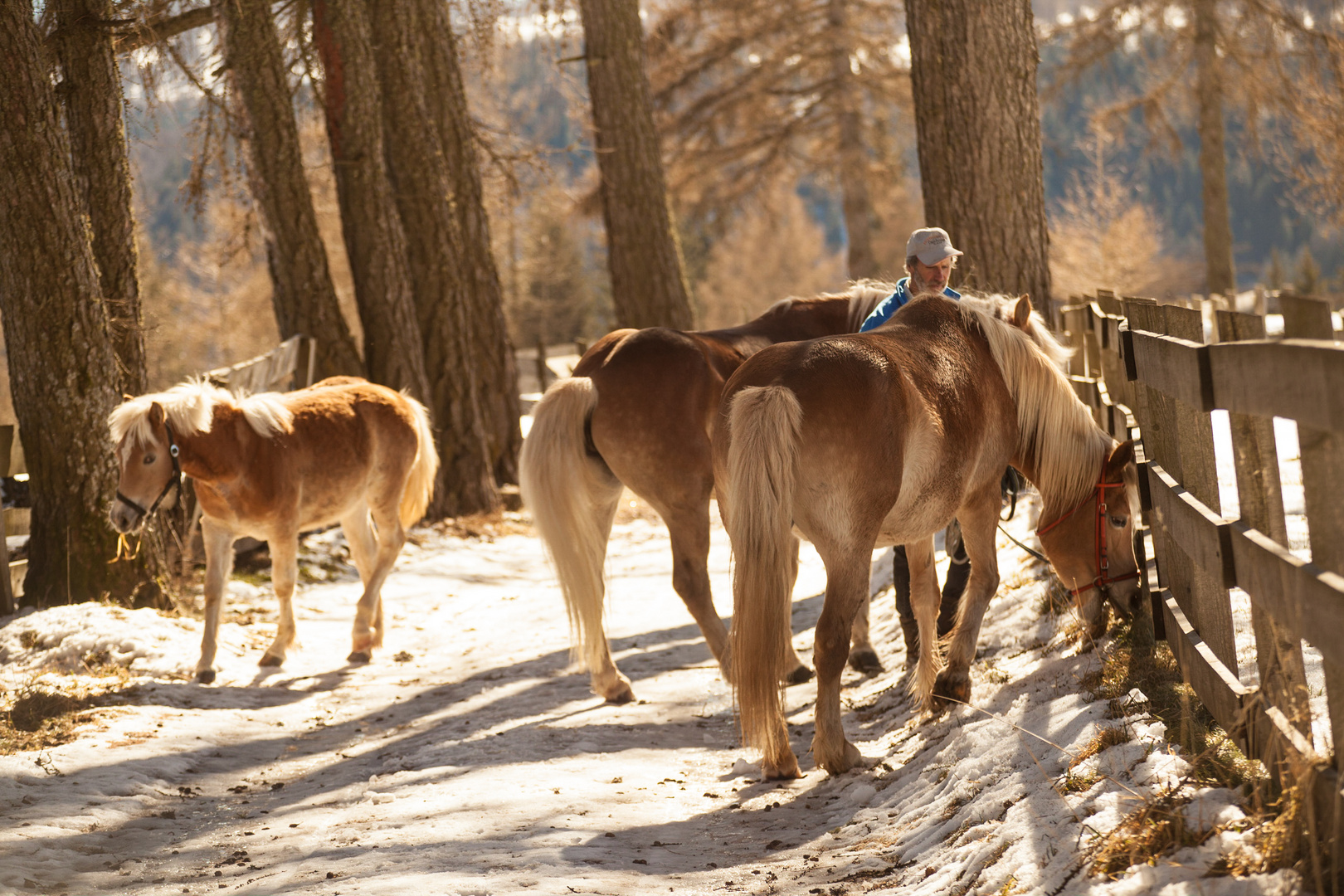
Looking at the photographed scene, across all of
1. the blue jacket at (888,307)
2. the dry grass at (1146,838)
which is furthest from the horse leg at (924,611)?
the dry grass at (1146,838)


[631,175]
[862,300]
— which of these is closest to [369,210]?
[631,175]

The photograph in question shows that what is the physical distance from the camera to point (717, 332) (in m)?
6.40

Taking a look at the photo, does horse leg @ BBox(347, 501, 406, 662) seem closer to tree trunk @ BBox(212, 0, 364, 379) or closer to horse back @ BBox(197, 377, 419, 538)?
horse back @ BBox(197, 377, 419, 538)

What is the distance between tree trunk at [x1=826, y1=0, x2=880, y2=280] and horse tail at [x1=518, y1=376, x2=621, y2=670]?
1816 centimetres

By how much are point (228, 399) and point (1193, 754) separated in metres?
6.06

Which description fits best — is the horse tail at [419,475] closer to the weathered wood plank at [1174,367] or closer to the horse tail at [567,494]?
the horse tail at [567,494]

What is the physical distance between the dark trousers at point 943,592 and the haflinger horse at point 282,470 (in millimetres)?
3839

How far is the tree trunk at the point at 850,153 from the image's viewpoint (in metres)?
22.4

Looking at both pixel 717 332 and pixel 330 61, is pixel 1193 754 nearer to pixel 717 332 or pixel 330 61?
pixel 717 332

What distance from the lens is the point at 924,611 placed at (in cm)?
514

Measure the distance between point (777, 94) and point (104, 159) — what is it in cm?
1691

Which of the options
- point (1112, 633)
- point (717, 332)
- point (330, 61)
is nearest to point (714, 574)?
point (717, 332)

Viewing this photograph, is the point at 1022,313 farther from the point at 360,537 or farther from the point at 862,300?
the point at 360,537

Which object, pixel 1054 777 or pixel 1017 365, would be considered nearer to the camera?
pixel 1054 777
